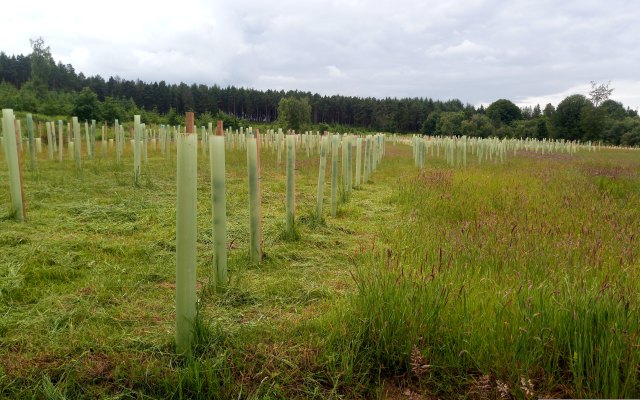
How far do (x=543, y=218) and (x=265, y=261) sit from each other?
3.88 meters

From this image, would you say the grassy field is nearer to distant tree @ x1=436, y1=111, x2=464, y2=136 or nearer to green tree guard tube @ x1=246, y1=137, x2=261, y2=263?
green tree guard tube @ x1=246, y1=137, x2=261, y2=263

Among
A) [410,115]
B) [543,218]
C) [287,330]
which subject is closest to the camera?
[287,330]

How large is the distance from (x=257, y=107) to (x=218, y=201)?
294 feet

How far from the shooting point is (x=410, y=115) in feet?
310

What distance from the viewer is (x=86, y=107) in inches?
1353

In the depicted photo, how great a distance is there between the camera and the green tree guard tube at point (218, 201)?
3.31 metres

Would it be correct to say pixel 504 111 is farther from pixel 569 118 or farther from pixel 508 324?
pixel 508 324

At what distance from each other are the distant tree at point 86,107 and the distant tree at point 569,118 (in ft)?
196

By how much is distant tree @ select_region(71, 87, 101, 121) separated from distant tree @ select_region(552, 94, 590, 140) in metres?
59.7

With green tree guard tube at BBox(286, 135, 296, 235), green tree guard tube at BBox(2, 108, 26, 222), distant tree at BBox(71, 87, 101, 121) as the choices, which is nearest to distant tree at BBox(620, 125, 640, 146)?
distant tree at BBox(71, 87, 101, 121)

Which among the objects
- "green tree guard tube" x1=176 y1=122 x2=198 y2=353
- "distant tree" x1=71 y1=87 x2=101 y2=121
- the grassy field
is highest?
"distant tree" x1=71 y1=87 x2=101 y2=121

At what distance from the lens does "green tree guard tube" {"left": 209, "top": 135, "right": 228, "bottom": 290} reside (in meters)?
3.31

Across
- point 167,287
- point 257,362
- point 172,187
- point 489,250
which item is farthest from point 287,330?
point 172,187

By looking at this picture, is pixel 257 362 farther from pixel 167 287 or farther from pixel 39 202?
pixel 39 202
